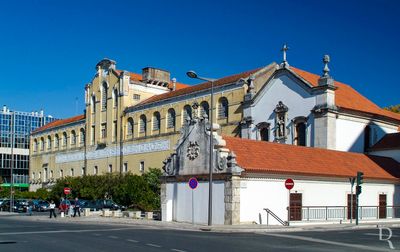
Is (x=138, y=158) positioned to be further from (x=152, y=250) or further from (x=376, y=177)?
(x=152, y=250)

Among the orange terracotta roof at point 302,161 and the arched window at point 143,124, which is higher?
the arched window at point 143,124

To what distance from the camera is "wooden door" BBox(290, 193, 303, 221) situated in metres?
33.5

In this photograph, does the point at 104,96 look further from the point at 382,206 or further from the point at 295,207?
the point at 295,207

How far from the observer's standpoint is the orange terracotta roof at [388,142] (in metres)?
46.3

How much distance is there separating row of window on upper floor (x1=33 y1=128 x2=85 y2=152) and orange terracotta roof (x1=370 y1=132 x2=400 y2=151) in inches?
1680

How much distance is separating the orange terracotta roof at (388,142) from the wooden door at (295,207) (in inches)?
627

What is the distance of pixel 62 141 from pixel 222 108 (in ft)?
119

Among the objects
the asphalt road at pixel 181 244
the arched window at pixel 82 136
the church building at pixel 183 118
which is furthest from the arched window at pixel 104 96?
the asphalt road at pixel 181 244

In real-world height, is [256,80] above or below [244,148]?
above

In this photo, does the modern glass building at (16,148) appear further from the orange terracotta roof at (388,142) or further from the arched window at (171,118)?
the orange terracotta roof at (388,142)

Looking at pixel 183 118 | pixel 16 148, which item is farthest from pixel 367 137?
pixel 16 148

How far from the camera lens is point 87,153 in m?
75.1

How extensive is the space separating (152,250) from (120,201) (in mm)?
36269

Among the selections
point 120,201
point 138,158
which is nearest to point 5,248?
point 120,201
